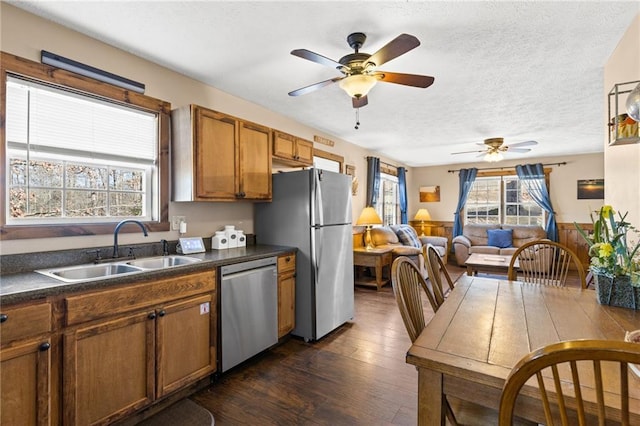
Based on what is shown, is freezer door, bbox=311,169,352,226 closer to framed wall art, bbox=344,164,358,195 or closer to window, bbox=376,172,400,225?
framed wall art, bbox=344,164,358,195

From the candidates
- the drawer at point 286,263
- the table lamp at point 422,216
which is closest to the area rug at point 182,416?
the drawer at point 286,263

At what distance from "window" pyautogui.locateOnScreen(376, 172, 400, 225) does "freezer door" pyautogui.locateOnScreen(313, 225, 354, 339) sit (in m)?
3.15

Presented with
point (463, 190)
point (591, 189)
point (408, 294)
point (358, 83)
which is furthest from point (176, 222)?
point (591, 189)

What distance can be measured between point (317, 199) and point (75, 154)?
1.88m

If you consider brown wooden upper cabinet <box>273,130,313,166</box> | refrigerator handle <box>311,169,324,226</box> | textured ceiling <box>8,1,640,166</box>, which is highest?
textured ceiling <box>8,1,640,166</box>

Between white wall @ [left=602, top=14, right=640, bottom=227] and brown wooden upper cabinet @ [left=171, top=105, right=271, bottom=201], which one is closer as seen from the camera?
white wall @ [left=602, top=14, right=640, bottom=227]

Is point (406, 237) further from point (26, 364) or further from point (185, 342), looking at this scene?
point (26, 364)

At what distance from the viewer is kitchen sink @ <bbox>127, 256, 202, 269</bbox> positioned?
7.36ft

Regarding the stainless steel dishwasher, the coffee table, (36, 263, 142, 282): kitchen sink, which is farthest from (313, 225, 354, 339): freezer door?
the coffee table

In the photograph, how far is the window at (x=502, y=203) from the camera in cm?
702

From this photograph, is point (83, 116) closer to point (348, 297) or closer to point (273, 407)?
point (273, 407)

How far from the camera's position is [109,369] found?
66.2 inches

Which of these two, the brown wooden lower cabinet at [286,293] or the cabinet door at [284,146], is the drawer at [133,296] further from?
the cabinet door at [284,146]

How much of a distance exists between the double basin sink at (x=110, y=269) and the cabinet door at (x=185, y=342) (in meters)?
0.31
